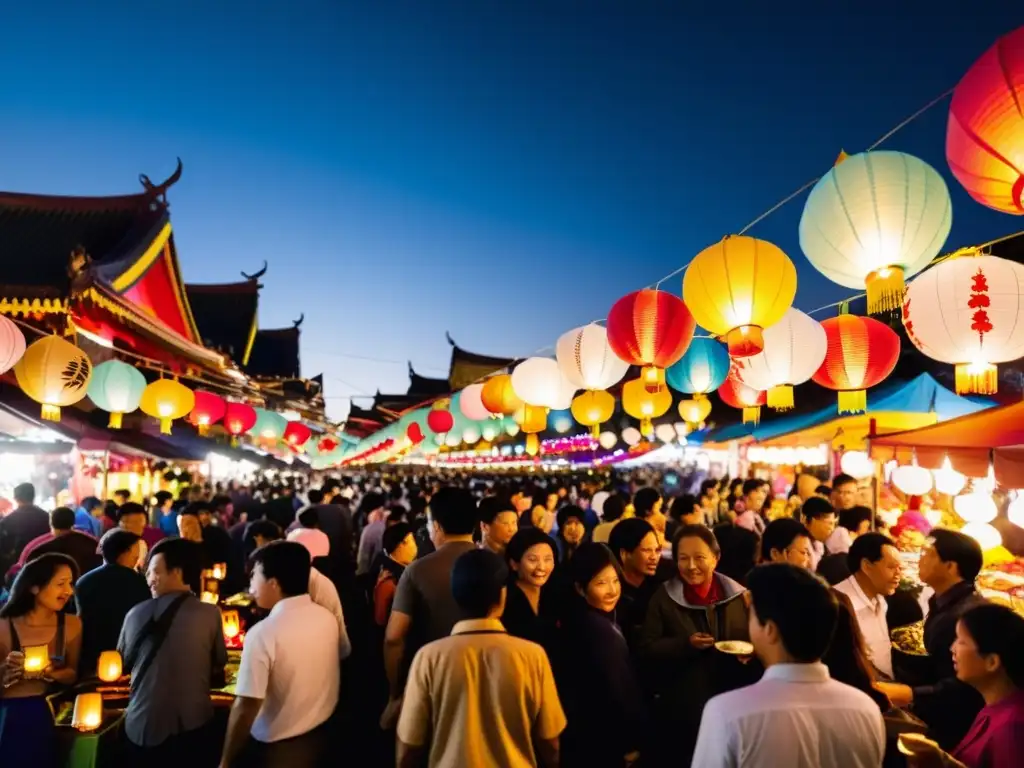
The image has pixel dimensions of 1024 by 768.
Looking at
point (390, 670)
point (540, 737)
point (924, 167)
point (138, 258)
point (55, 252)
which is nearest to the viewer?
point (540, 737)

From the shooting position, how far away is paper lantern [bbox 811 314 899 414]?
6266 millimetres

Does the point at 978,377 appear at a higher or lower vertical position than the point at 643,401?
lower

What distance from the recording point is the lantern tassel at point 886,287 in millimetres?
4535

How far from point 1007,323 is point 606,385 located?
396 cm

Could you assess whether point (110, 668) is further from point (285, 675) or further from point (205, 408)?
point (205, 408)

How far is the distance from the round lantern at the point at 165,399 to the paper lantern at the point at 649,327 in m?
6.58

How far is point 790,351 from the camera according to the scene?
6168mm

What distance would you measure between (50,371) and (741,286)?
7.31 meters

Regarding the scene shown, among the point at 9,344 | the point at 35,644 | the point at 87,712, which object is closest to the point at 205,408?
the point at 9,344

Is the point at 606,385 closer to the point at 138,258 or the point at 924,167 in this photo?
the point at 924,167

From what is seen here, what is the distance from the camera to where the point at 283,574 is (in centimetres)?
357

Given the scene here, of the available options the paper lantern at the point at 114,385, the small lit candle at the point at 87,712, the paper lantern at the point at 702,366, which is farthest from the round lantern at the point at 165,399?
the paper lantern at the point at 702,366

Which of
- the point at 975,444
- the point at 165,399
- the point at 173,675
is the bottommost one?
the point at 173,675

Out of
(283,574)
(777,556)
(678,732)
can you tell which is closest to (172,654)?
(283,574)
